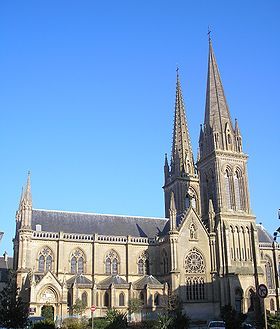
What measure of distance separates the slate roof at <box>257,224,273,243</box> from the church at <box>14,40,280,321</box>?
137 inches

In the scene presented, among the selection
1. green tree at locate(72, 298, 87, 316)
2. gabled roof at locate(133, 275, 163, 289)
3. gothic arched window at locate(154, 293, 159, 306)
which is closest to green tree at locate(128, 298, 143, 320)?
gothic arched window at locate(154, 293, 159, 306)

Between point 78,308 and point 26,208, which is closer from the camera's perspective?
point 78,308

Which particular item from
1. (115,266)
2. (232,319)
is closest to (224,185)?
(115,266)

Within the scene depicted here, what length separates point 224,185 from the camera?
68.2m

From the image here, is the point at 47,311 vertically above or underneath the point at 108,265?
underneath

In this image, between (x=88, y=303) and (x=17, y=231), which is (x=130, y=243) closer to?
(x=88, y=303)

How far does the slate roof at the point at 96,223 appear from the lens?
62.5 meters

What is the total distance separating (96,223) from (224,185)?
19421 mm

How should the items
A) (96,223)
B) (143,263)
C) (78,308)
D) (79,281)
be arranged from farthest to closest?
(96,223) → (143,263) → (79,281) → (78,308)

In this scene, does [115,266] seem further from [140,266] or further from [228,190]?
[228,190]

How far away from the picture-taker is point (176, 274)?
196 feet

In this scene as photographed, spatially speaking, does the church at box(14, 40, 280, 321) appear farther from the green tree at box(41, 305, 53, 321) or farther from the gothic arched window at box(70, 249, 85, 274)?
the green tree at box(41, 305, 53, 321)

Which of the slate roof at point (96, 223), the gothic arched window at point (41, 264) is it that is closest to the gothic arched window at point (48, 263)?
the gothic arched window at point (41, 264)

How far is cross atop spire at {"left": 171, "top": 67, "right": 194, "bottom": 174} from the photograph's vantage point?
7944 cm
